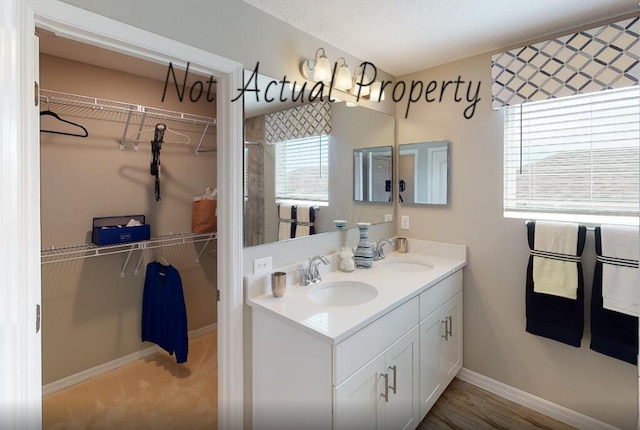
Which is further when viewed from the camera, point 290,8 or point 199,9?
point 290,8

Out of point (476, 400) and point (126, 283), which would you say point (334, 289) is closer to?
point (476, 400)

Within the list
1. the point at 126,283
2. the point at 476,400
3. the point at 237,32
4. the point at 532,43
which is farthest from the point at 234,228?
the point at 532,43

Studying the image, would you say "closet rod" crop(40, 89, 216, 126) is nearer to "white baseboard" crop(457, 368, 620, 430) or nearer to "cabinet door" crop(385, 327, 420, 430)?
"cabinet door" crop(385, 327, 420, 430)

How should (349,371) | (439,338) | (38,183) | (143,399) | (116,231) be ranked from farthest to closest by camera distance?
1. (116,231)
2. (143,399)
3. (439,338)
4. (349,371)
5. (38,183)

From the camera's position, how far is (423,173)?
245 centimetres

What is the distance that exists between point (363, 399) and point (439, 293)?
2.89 ft

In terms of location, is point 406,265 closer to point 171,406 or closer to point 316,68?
point 316,68

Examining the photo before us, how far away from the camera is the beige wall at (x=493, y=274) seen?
72.6 inches

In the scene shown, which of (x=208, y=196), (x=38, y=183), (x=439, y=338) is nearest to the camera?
(x=38, y=183)

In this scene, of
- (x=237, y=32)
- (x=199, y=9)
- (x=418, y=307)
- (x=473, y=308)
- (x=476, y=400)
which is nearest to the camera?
(x=199, y=9)

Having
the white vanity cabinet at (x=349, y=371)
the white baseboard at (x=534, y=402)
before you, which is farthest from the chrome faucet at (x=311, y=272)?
the white baseboard at (x=534, y=402)

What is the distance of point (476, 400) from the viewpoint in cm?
211

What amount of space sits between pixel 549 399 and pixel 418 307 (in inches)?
43.7

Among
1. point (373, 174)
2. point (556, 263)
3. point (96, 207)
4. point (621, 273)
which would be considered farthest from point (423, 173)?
point (96, 207)
